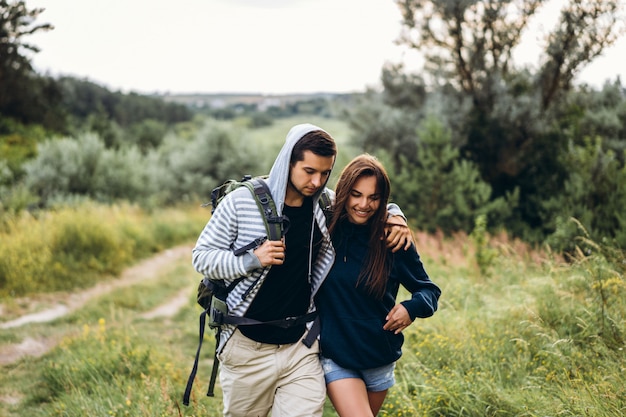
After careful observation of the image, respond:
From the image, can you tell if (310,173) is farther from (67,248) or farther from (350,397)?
(67,248)

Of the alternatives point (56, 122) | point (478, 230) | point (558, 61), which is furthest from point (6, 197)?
point (56, 122)

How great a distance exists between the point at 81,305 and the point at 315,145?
6782 millimetres

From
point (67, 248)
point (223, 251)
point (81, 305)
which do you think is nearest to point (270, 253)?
point (223, 251)

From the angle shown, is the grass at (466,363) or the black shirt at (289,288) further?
the grass at (466,363)

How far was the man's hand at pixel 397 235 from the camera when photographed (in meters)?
2.75

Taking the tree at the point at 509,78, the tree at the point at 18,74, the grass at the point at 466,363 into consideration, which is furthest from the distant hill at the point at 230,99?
the grass at the point at 466,363

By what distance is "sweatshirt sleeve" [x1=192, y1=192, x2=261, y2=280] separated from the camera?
254cm

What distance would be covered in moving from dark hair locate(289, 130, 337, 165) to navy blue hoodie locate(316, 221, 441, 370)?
50 centimetres

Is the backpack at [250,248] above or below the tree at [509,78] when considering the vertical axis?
below

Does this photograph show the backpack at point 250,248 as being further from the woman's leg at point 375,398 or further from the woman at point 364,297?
the woman's leg at point 375,398

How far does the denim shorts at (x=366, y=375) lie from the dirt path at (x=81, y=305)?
4615 millimetres

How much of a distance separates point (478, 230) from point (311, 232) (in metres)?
5.00

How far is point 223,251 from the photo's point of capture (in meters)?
2.61

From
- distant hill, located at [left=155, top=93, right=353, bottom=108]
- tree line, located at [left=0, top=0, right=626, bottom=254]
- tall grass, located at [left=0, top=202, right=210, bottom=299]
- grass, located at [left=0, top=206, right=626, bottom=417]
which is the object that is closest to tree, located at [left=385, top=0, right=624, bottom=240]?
tree line, located at [left=0, top=0, right=626, bottom=254]
